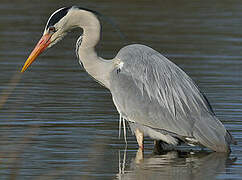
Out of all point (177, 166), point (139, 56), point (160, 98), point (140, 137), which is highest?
point (139, 56)

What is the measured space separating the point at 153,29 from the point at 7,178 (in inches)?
463

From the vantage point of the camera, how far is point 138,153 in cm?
Answer: 927

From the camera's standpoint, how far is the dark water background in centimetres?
850

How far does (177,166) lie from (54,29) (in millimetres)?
2381

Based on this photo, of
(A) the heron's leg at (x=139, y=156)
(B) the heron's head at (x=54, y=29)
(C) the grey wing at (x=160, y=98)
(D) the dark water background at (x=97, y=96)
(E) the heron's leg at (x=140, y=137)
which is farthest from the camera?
(B) the heron's head at (x=54, y=29)

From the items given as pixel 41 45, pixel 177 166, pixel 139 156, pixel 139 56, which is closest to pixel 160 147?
pixel 139 156

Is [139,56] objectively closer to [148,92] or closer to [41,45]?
[148,92]

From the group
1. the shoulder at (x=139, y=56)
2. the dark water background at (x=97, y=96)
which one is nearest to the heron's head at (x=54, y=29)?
the shoulder at (x=139, y=56)

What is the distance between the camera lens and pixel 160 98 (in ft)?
30.9

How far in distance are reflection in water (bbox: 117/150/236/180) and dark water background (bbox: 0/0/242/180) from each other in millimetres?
11

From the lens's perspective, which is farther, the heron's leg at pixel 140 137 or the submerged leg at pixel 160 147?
the submerged leg at pixel 160 147

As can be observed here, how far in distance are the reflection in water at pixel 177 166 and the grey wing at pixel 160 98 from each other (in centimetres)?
24

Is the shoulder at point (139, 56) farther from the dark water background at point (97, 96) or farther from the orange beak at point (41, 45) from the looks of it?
the dark water background at point (97, 96)

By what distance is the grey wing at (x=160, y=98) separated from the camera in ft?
29.9
